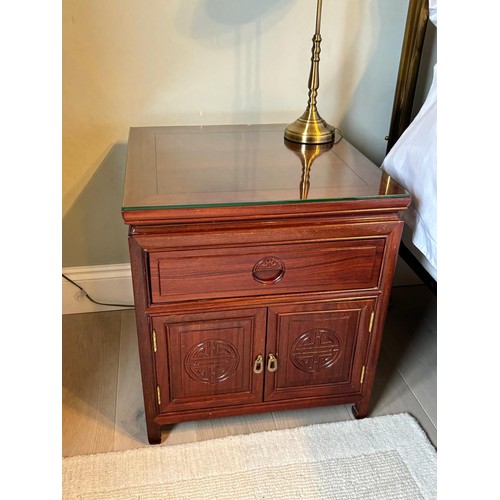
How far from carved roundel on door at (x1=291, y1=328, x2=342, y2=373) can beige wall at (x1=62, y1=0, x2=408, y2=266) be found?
2.12 feet

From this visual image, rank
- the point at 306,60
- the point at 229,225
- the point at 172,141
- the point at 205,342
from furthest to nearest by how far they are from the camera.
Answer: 1. the point at 306,60
2. the point at 172,141
3. the point at 205,342
4. the point at 229,225

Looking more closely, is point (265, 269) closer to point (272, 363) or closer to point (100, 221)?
point (272, 363)

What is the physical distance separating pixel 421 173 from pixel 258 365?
539 mm

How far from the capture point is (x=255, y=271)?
0.99 m

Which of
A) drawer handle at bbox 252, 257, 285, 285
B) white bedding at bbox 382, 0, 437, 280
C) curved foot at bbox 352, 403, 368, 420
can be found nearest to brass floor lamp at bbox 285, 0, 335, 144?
white bedding at bbox 382, 0, 437, 280

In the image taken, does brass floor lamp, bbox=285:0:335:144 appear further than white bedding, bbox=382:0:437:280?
Yes

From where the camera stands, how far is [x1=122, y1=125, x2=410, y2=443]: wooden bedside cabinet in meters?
0.93

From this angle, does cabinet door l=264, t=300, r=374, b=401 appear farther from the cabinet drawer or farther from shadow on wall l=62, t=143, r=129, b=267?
shadow on wall l=62, t=143, r=129, b=267

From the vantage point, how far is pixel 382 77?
4.69ft

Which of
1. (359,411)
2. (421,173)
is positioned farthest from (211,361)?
(421,173)

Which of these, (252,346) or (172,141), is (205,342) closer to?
(252,346)
